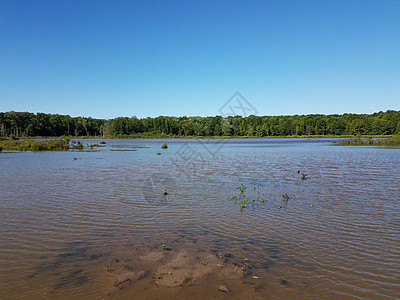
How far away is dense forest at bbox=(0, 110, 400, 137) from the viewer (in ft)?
483

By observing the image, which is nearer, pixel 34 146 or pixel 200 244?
pixel 200 244

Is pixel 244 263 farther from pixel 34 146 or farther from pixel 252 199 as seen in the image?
pixel 34 146

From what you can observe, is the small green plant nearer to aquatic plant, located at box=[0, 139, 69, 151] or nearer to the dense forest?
aquatic plant, located at box=[0, 139, 69, 151]

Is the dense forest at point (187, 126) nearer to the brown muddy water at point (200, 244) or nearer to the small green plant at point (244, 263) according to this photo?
the brown muddy water at point (200, 244)

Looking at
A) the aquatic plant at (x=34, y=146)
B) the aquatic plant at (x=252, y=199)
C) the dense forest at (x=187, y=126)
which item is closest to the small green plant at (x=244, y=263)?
the aquatic plant at (x=252, y=199)

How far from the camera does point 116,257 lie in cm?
664

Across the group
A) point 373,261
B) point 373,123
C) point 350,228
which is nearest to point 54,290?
point 373,261

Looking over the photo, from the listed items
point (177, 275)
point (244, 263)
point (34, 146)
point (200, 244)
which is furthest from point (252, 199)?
point (34, 146)

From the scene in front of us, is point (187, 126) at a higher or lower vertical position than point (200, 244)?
higher

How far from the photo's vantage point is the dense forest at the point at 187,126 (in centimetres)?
14712

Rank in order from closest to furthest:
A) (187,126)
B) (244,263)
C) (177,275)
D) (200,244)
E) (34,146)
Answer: (177,275) → (244,263) → (200,244) → (34,146) → (187,126)

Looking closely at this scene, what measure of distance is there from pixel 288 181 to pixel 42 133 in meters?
177

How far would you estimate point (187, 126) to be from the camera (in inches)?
6786

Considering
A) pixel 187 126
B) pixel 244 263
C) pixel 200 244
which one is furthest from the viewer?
pixel 187 126
